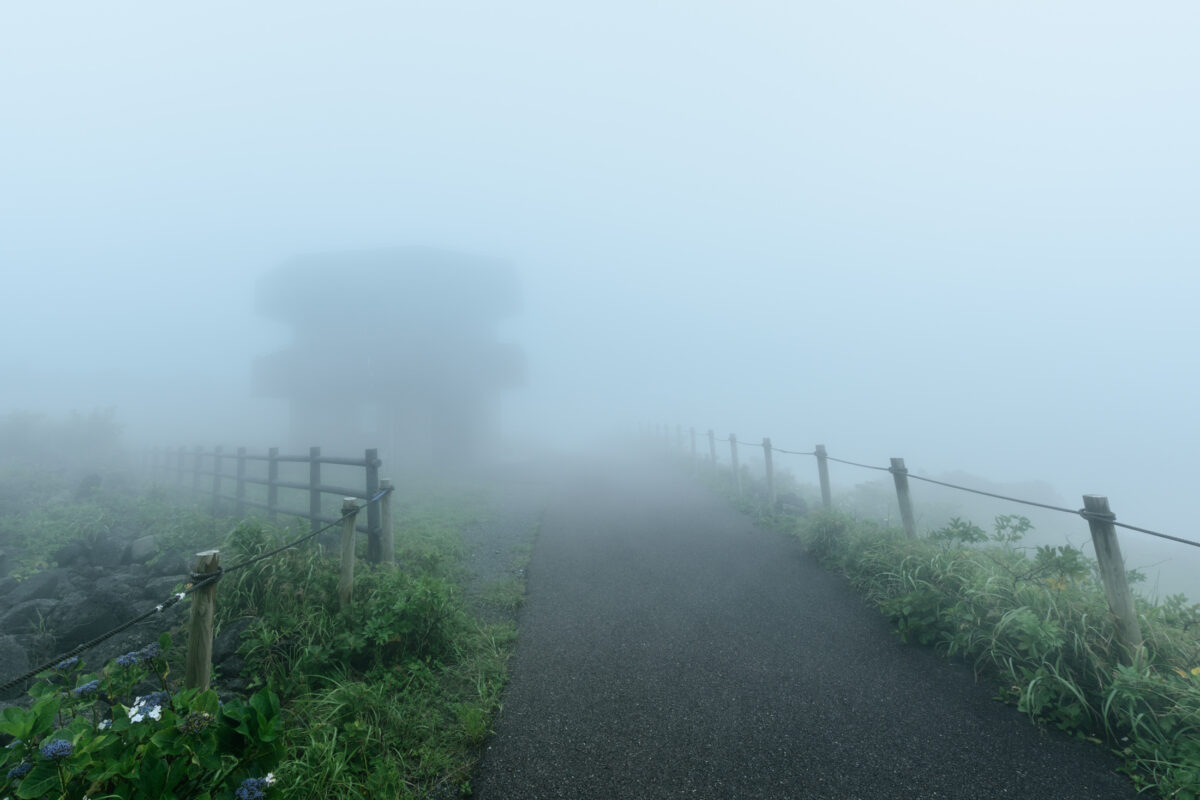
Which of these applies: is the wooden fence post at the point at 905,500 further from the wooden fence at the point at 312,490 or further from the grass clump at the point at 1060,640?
the wooden fence at the point at 312,490

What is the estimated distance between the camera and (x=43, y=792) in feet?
4.95

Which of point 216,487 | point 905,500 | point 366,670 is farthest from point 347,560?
point 216,487

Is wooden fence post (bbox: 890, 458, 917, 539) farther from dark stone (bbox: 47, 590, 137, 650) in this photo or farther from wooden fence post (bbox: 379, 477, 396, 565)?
dark stone (bbox: 47, 590, 137, 650)

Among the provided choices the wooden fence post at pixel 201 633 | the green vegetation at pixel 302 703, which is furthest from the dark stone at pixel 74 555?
the wooden fence post at pixel 201 633

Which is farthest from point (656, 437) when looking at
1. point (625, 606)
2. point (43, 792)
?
point (43, 792)

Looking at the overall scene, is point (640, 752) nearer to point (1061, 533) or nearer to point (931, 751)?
point (931, 751)

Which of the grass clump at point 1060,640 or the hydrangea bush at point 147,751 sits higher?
the hydrangea bush at point 147,751

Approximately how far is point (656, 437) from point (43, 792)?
27391 millimetres

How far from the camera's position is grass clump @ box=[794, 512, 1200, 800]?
109 inches

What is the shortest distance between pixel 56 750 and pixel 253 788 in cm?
58

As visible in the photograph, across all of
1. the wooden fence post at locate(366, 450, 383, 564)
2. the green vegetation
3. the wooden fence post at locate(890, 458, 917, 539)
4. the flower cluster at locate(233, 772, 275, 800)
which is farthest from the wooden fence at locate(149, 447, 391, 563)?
the wooden fence post at locate(890, 458, 917, 539)

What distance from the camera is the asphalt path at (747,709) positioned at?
2.65m

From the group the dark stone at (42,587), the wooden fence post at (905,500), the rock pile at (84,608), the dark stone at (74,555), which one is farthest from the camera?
the dark stone at (74,555)

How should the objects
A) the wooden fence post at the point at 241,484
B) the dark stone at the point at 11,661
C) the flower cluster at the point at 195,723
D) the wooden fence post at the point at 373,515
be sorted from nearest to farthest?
the flower cluster at the point at 195,723, the dark stone at the point at 11,661, the wooden fence post at the point at 373,515, the wooden fence post at the point at 241,484
